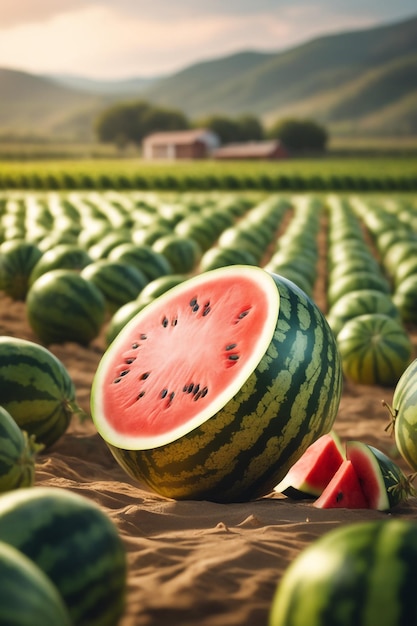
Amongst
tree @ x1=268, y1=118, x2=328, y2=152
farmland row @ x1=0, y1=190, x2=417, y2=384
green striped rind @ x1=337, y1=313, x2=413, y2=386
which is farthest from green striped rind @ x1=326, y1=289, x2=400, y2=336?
tree @ x1=268, y1=118, x2=328, y2=152

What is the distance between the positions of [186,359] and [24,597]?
1874 millimetres

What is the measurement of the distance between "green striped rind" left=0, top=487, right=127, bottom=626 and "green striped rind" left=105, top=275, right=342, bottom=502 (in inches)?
46.6

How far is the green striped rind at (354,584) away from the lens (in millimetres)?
1794

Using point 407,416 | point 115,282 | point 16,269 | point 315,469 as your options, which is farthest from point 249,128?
point 315,469

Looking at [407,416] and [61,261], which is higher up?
[61,261]

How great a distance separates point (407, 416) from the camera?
3.85 meters

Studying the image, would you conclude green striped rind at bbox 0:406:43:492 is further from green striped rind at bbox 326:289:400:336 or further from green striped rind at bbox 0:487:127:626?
green striped rind at bbox 326:289:400:336

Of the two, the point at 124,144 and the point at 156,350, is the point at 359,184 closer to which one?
the point at 156,350

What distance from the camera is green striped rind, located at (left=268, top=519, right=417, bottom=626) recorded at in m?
1.79

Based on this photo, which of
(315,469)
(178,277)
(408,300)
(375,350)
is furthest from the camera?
(408,300)

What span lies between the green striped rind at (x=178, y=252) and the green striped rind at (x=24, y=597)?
9.15 meters

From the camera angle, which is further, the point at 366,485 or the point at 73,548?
the point at 366,485

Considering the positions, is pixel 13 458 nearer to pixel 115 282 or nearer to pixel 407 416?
pixel 407 416

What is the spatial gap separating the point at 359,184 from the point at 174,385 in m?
36.7
